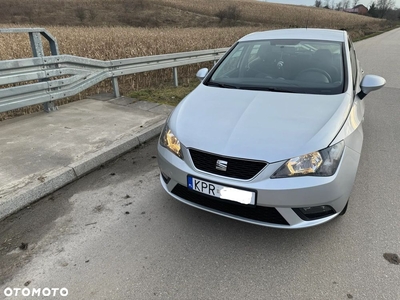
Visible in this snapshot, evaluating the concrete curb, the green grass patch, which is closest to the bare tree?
the green grass patch

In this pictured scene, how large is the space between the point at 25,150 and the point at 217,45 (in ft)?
32.8

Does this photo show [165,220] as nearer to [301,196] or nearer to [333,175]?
[301,196]

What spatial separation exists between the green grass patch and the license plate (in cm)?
384

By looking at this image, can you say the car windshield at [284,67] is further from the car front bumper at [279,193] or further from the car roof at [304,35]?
the car front bumper at [279,193]

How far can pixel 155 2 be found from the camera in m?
57.3

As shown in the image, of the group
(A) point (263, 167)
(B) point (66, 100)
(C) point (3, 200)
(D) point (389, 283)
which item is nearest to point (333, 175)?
(A) point (263, 167)

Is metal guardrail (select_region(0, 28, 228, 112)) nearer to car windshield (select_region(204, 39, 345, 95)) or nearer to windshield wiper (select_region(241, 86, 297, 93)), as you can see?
car windshield (select_region(204, 39, 345, 95))

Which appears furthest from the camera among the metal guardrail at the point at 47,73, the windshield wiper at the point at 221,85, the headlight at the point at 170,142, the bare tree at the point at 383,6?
the bare tree at the point at 383,6

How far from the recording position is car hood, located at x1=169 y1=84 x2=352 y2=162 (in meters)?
2.25

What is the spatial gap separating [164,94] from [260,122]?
4.49m

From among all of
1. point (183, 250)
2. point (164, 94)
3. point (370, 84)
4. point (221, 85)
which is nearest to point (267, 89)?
point (221, 85)

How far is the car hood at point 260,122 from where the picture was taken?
88.7 inches

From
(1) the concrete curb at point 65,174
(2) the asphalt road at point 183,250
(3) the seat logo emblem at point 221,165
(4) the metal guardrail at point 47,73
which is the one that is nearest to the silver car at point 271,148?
(3) the seat logo emblem at point 221,165

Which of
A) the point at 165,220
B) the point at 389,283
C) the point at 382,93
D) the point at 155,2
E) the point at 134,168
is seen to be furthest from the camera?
the point at 155,2
